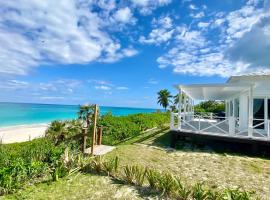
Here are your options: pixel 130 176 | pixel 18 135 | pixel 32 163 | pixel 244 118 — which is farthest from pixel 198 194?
pixel 18 135

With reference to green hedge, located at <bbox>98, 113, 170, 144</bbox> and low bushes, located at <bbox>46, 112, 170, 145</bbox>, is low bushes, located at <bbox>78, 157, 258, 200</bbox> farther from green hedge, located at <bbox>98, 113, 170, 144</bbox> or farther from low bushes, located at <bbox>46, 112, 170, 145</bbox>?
green hedge, located at <bbox>98, 113, 170, 144</bbox>

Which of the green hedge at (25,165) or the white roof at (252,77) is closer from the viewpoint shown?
the green hedge at (25,165)

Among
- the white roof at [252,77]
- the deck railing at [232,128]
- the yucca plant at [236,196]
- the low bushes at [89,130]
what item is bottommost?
the yucca plant at [236,196]

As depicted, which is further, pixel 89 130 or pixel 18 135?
pixel 18 135

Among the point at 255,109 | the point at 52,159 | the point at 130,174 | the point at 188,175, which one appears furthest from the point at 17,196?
the point at 255,109

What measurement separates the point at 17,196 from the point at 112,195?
258cm

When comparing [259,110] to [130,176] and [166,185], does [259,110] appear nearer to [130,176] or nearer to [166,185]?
[166,185]

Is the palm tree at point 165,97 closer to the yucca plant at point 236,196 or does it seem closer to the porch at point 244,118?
the porch at point 244,118

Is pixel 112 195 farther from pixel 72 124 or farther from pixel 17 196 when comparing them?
pixel 72 124

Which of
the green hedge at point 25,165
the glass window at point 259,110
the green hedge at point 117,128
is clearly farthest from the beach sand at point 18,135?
the glass window at point 259,110

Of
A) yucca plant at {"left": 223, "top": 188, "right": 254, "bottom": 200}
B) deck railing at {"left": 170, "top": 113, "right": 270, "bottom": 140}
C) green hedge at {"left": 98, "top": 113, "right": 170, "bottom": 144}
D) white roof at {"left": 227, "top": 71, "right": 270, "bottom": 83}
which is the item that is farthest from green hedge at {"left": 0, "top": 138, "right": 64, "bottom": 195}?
white roof at {"left": 227, "top": 71, "right": 270, "bottom": 83}

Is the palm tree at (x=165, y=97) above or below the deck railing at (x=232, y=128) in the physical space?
above

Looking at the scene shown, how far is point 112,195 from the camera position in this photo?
21.7 ft

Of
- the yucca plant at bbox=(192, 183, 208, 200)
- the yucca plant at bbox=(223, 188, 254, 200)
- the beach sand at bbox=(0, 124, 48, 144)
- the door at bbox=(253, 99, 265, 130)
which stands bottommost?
the beach sand at bbox=(0, 124, 48, 144)
